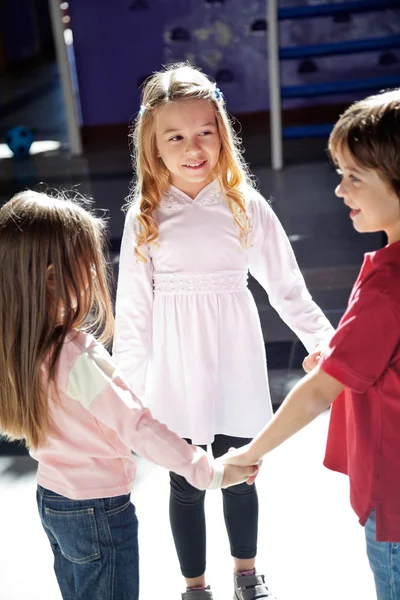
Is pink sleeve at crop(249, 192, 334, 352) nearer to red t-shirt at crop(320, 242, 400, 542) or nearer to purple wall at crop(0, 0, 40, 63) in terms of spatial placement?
red t-shirt at crop(320, 242, 400, 542)

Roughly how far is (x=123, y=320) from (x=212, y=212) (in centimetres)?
36

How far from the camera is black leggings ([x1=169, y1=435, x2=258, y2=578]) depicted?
216 cm

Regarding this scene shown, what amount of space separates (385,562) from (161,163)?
43.8 inches

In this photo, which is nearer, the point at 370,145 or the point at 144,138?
the point at 370,145

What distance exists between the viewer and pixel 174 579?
8.00 ft

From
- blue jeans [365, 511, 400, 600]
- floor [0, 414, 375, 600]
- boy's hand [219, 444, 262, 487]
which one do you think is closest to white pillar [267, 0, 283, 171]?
floor [0, 414, 375, 600]

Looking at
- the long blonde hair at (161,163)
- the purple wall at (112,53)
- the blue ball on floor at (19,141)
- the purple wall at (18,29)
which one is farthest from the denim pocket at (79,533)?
the purple wall at (18,29)

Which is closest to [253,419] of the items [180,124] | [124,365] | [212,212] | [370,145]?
[124,365]

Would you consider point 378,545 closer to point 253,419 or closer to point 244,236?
point 253,419

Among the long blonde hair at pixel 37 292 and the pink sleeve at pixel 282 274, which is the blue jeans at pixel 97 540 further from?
the pink sleeve at pixel 282 274

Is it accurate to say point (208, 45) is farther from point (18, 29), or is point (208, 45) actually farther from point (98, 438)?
point (98, 438)

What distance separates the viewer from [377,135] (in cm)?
139

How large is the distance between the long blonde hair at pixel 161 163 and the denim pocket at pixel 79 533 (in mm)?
679

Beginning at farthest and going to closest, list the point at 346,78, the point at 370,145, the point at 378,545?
1. the point at 346,78
2. the point at 378,545
3. the point at 370,145
